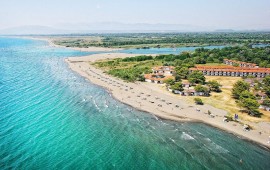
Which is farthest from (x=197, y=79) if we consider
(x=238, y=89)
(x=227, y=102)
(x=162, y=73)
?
(x=162, y=73)

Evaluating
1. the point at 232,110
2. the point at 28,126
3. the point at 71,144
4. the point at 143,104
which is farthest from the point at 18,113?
the point at 232,110

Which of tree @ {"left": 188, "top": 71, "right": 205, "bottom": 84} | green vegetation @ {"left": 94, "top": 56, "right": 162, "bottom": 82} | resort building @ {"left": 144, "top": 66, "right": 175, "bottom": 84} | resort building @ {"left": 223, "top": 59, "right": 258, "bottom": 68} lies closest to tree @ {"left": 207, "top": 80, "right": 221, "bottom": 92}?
tree @ {"left": 188, "top": 71, "right": 205, "bottom": 84}

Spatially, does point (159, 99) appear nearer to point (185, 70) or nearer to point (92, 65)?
point (185, 70)

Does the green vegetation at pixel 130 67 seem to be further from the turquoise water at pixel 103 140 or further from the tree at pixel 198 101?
the tree at pixel 198 101

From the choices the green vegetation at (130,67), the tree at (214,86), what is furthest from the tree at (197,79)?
the green vegetation at (130,67)

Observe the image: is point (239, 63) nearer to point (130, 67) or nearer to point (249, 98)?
point (130, 67)

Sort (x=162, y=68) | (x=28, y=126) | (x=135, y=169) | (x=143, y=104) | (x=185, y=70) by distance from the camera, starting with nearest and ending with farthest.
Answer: (x=135, y=169) → (x=28, y=126) → (x=143, y=104) → (x=185, y=70) → (x=162, y=68)
